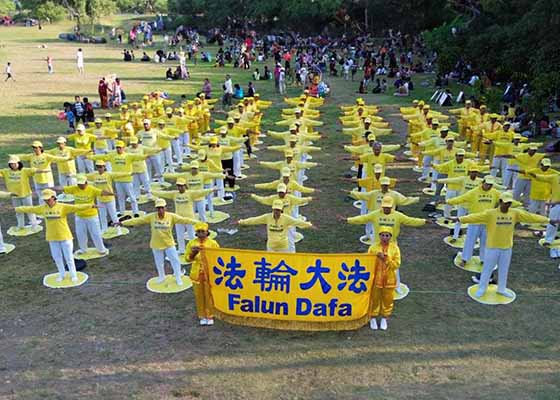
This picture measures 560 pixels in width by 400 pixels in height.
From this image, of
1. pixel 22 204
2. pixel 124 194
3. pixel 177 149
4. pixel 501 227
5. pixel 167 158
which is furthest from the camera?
pixel 177 149

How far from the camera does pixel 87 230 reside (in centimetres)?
1221

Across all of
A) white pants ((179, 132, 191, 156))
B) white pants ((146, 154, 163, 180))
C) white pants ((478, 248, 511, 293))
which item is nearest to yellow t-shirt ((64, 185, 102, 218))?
white pants ((146, 154, 163, 180))

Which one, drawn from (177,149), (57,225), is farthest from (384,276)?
(177,149)

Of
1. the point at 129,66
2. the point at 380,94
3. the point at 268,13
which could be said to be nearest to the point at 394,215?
the point at 380,94

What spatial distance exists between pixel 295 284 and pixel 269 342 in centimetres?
103

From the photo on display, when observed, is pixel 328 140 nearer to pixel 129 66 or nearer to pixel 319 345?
pixel 319 345

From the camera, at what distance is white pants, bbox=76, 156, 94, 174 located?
16.9 m

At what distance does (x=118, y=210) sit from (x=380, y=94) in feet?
69.8

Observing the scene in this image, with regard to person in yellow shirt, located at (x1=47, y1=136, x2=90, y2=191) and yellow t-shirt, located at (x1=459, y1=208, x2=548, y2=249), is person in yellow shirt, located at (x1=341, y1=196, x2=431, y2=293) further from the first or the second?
person in yellow shirt, located at (x1=47, y1=136, x2=90, y2=191)

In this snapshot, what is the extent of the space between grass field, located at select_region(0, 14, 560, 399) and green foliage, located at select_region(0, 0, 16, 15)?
3408 inches

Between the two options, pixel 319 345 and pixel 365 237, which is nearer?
pixel 319 345

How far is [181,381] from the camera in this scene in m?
7.97

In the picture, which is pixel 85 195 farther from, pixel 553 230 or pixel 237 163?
pixel 553 230

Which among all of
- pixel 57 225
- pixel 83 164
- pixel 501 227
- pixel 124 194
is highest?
pixel 501 227
